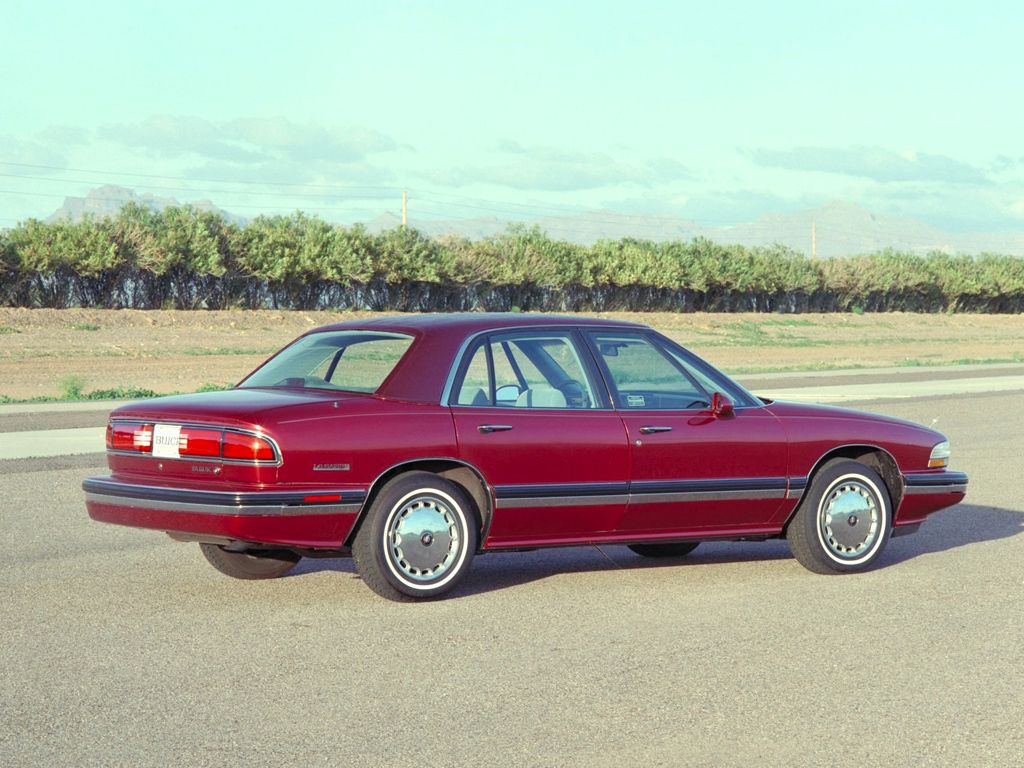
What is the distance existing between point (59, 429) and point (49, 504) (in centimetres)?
723

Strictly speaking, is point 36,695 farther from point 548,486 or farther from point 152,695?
point 548,486

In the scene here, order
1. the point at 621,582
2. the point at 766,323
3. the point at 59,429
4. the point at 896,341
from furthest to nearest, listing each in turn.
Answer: the point at 766,323 → the point at 896,341 → the point at 59,429 → the point at 621,582

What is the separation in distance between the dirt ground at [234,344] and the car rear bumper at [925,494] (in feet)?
69.0

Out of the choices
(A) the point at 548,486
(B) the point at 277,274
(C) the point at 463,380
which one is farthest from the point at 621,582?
(B) the point at 277,274

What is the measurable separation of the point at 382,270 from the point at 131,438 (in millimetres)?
49291

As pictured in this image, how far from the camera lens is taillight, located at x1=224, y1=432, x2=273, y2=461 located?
7.87 metres

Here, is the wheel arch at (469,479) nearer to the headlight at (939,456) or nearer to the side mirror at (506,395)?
the side mirror at (506,395)

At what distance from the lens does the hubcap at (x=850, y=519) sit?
938 cm

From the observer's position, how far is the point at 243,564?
360 inches

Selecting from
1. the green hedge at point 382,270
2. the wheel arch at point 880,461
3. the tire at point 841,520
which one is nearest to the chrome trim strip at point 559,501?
the tire at point 841,520

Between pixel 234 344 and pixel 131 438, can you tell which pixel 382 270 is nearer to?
pixel 234 344

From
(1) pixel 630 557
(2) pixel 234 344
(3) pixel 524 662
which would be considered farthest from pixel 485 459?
(2) pixel 234 344

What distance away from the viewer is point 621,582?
9.16 meters

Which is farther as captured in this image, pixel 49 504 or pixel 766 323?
pixel 766 323
